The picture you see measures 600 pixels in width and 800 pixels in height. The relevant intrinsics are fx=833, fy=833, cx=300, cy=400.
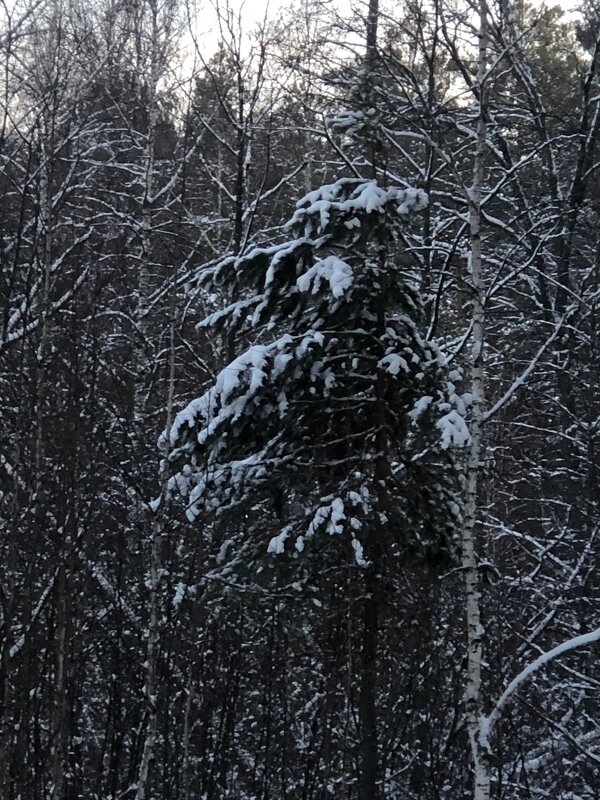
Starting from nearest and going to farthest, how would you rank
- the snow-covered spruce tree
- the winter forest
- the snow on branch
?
1. the snow on branch
2. the winter forest
3. the snow-covered spruce tree

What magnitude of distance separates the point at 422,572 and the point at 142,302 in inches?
255

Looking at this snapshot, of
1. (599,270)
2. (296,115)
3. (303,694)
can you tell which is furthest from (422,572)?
(296,115)

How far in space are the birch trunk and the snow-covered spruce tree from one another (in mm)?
Result: 369

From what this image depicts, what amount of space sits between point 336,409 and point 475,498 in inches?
57.9

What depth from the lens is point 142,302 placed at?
12.2m

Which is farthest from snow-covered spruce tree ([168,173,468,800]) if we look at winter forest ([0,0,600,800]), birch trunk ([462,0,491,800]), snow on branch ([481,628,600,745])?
snow on branch ([481,628,600,745])

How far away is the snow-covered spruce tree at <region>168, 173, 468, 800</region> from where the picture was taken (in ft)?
23.0

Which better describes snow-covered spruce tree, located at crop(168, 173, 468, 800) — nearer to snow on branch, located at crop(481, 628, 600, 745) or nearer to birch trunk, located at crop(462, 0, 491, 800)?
birch trunk, located at crop(462, 0, 491, 800)

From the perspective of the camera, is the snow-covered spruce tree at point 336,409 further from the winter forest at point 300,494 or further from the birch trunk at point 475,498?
the birch trunk at point 475,498

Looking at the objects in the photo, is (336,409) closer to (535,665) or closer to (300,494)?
(300,494)

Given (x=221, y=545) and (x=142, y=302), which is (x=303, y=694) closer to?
(x=221, y=545)

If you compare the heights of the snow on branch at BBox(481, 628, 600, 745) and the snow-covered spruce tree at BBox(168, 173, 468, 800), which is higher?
the snow-covered spruce tree at BBox(168, 173, 468, 800)

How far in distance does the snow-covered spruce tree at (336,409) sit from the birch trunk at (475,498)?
369mm

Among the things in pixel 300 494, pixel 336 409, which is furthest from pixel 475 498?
pixel 300 494
